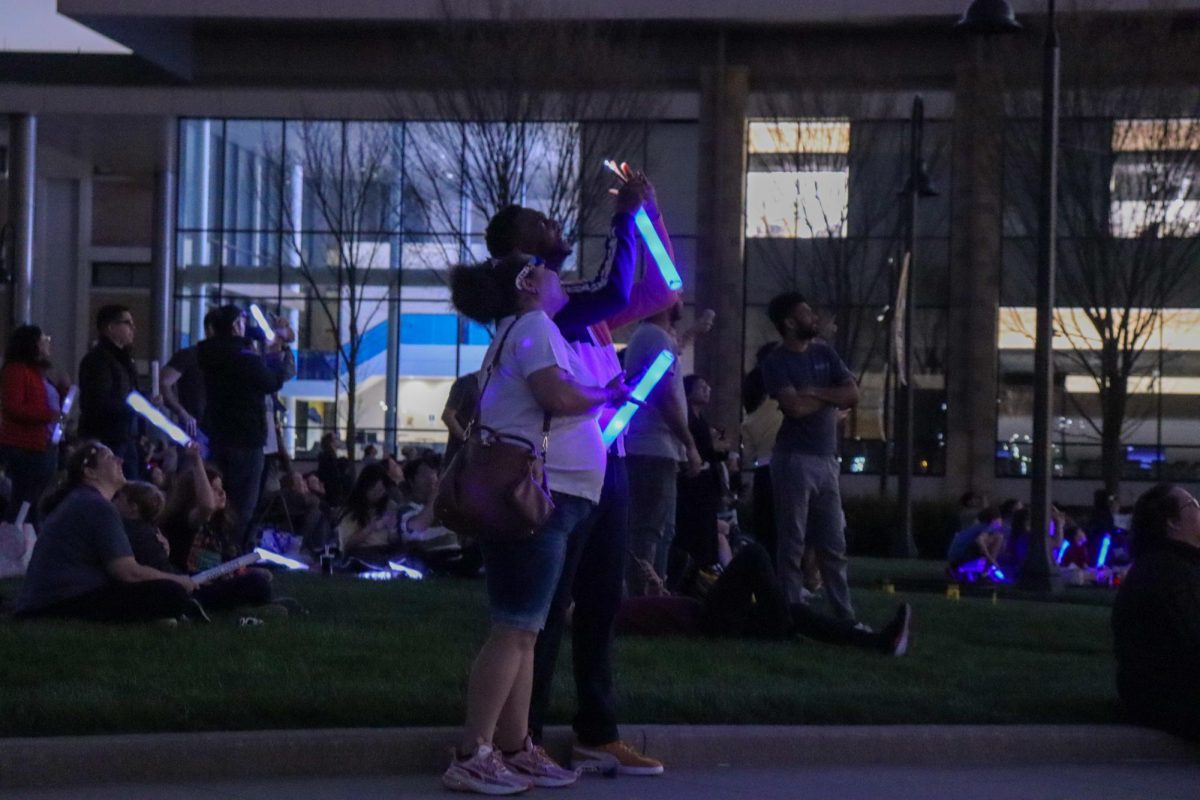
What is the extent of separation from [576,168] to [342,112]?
7.44 m

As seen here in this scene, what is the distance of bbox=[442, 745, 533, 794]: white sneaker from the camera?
248 inches

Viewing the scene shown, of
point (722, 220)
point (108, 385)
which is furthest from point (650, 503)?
point (722, 220)

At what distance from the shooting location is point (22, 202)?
1594 inches

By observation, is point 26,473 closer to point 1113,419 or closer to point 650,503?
point 650,503

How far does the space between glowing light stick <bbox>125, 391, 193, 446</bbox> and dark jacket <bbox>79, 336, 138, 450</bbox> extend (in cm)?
11

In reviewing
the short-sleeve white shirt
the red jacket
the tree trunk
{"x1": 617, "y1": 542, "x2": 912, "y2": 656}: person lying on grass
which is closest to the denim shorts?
the short-sleeve white shirt

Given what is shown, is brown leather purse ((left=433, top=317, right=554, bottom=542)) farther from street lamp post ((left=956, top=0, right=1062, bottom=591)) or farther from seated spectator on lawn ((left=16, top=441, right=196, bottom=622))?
street lamp post ((left=956, top=0, right=1062, bottom=591))

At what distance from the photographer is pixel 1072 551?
23.2m

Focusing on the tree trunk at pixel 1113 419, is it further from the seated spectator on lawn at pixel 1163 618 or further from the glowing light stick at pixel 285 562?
the seated spectator on lawn at pixel 1163 618

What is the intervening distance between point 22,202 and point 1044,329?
94.0ft

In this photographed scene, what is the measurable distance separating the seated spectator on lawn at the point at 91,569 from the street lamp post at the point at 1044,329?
10.2m

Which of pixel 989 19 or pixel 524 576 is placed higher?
pixel 989 19

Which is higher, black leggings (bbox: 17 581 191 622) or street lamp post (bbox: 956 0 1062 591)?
street lamp post (bbox: 956 0 1062 591)

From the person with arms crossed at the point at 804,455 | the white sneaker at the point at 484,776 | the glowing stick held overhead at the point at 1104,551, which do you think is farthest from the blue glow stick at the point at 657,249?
the glowing stick held overhead at the point at 1104,551
